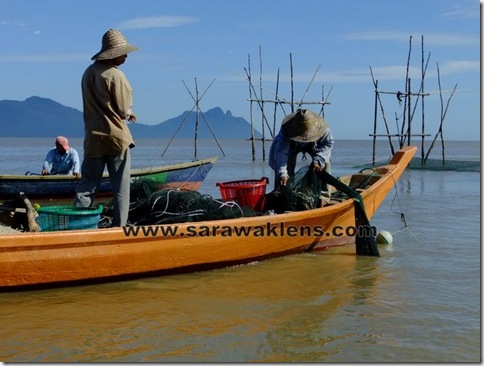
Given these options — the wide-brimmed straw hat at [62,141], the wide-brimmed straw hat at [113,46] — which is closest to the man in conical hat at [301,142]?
the wide-brimmed straw hat at [113,46]

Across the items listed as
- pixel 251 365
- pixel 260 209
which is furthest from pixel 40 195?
pixel 251 365

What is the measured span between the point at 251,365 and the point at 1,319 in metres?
1.91

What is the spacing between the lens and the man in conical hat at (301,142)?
679 centimetres

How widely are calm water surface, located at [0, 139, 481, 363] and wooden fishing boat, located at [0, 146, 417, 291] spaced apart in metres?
0.13

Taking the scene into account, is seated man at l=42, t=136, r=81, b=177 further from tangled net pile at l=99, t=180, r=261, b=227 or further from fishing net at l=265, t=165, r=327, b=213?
fishing net at l=265, t=165, r=327, b=213

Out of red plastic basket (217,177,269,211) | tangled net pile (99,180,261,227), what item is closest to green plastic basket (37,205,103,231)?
tangled net pile (99,180,261,227)

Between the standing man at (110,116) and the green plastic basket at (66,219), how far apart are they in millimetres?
322

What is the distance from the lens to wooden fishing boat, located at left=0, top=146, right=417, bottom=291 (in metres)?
4.71

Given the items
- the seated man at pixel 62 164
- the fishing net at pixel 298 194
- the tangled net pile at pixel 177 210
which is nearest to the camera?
the tangled net pile at pixel 177 210

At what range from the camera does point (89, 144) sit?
18.0 ft

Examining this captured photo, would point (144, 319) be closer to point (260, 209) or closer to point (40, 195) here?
point (260, 209)

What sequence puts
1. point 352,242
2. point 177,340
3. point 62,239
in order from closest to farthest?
point 177,340, point 62,239, point 352,242

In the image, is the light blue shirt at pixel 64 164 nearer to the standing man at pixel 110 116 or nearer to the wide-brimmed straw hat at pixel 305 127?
the wide-brimmed straw hat at pixel 305 127

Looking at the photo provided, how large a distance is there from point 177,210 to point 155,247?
2.53ft
